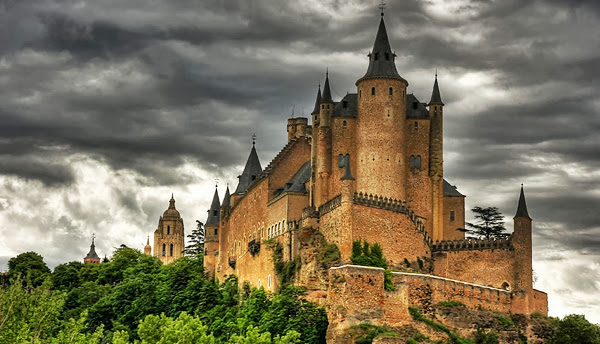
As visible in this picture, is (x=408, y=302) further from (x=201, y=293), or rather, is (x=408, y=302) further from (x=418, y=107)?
(x=201, y=293)

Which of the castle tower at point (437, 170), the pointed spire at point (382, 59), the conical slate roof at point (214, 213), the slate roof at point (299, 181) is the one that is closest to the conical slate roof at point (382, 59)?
the pointed spire at point (382, 59)

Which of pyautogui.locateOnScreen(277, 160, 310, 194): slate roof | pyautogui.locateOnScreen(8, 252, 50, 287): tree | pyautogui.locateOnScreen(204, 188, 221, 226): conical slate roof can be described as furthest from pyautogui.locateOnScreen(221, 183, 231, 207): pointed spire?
pyautogui.locateOnScreen(8, 252, 50, 287): tree

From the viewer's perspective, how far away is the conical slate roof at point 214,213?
120 m

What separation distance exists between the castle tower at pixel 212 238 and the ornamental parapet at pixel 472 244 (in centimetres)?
3531

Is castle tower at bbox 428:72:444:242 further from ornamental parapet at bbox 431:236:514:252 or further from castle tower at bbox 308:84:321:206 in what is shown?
castle tower at bbox 308:84:321:206

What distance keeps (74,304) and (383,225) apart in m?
48.2

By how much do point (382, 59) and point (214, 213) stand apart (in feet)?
122

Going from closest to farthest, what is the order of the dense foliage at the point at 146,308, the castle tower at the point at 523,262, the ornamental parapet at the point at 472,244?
the dense foliage at the point at 146,308, the castle tower at the point at 523,262, the ornamental parapet at the point at 472,244

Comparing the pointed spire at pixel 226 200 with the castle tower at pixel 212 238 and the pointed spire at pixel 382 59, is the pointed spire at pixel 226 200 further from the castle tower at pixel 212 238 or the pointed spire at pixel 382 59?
the pointed spire at pixel 382 59

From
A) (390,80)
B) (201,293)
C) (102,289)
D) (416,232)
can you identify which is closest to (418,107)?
(390,80)

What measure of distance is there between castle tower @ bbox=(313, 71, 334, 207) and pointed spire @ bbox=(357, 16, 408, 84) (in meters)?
3.94

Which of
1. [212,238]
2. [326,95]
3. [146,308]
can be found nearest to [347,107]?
[326,95]

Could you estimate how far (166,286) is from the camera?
108m

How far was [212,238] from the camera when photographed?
11906cm
